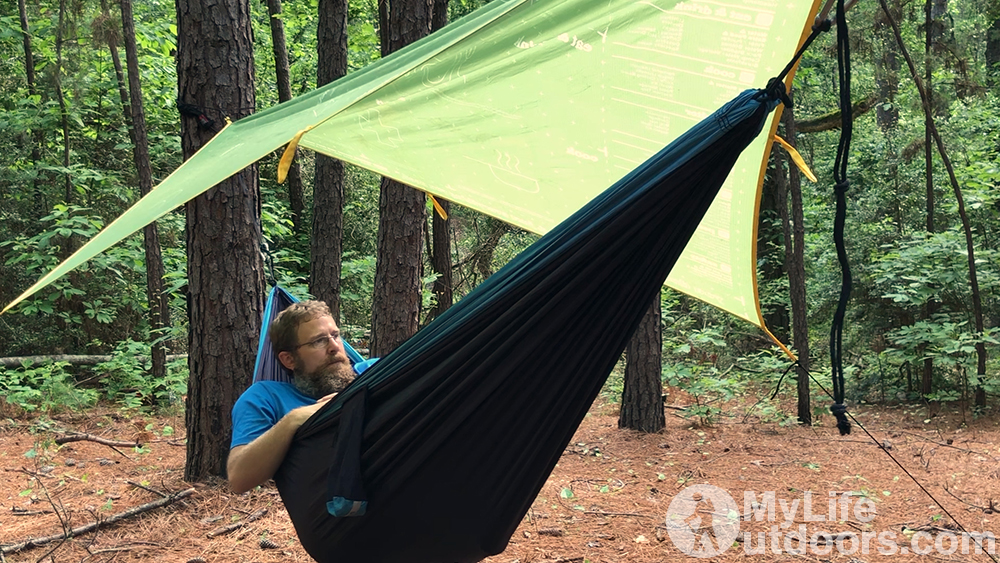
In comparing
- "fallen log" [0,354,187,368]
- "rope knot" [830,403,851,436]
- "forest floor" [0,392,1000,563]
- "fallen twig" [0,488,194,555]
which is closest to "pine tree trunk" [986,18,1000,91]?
"forest floor" [0,392,1000,563]

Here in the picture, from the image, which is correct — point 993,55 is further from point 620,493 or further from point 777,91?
point 777,91

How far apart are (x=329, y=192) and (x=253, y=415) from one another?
4.78m

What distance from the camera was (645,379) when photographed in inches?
178

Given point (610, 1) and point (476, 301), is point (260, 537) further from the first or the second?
point (610, 1)

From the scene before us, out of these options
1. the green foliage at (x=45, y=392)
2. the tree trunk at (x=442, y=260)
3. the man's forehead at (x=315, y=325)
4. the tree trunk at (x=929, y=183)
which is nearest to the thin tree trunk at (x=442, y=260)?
the tree trunk at (x=442, y=260)

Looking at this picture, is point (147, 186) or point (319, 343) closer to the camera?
point (319, 343)

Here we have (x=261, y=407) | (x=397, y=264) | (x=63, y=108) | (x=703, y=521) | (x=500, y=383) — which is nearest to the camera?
(x=500, y=383)

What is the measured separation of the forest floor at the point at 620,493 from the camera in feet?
8.81

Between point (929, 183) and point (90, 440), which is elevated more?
point (929, 183)

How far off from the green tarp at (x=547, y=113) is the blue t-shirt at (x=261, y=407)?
49cm

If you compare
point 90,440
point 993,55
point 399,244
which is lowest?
point 90,440

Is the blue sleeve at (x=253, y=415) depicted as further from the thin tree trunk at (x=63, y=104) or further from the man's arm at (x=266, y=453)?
the thin tree trunk at (x=63, y=104)

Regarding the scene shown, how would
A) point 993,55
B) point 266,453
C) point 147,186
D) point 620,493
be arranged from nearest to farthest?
point 266,453 < point 620,493 < point 147,186 < point 993,55

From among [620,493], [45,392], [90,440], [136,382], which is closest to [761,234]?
[620,493]
